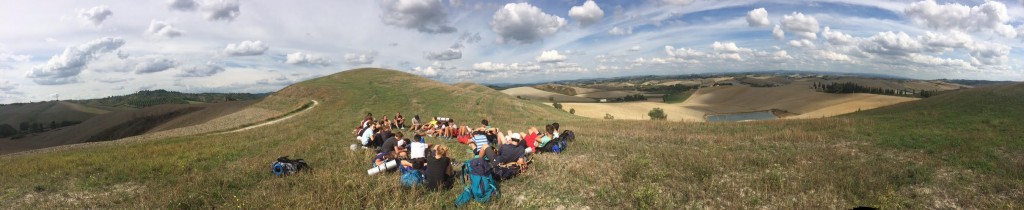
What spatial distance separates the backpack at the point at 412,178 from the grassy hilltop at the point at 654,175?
0.38 metres

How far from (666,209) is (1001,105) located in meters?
26.1

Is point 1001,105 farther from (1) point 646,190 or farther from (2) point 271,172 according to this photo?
(2) point 271,172

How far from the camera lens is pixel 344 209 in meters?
7.79

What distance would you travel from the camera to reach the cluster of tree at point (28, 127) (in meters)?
110

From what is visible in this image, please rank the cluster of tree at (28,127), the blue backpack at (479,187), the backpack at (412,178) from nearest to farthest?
the blue backpack at (479,187), the backpack at (412,178), the cluster of tree at (28,127)

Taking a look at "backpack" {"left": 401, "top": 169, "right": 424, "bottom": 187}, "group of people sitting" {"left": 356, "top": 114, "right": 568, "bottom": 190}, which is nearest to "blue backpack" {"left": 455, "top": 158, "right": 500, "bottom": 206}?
"group of people sitting" {"left": 356, "top": 114, "right": 568, "bottom": 190}

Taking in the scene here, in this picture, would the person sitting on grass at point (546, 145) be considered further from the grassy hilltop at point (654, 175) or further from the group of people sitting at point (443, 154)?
the grassy hilltop at point (654, 175)

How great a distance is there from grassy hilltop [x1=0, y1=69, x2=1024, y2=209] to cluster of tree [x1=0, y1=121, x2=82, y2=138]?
146815mm

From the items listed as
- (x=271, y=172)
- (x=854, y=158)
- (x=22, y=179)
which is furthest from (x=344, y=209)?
(x=854, y=158)

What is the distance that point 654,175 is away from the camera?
1047 cm

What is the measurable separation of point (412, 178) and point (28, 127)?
588 feet

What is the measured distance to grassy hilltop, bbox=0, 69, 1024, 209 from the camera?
27.7 feet

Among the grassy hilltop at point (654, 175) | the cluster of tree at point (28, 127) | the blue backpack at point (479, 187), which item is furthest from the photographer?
the cluster of tree at point (28, 127)

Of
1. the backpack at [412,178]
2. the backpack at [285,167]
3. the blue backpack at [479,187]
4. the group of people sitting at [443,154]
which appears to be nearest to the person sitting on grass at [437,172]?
the group of people sitting at [443,154]
